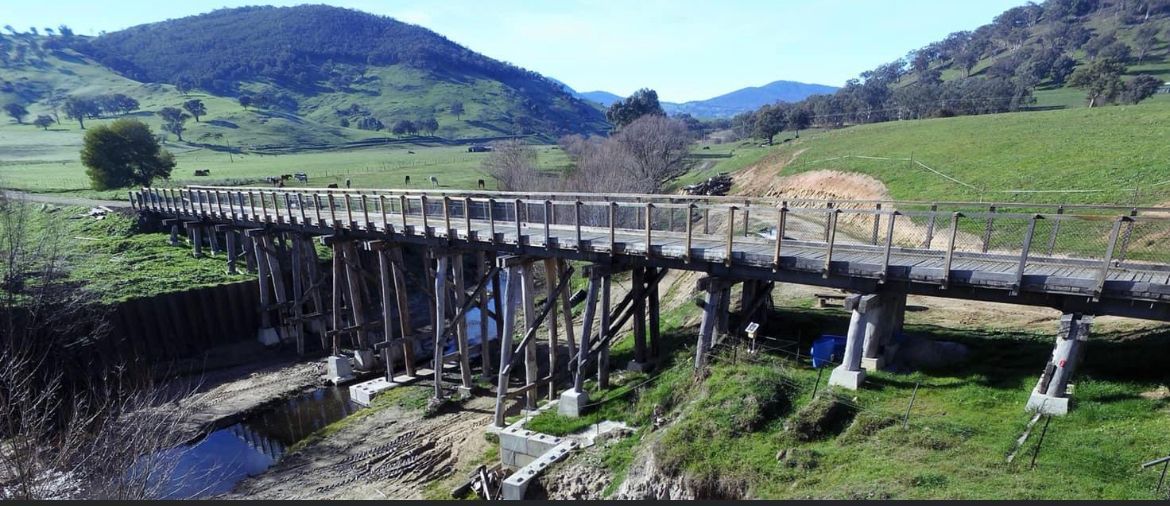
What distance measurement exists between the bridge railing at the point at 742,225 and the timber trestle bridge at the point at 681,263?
0.22ft

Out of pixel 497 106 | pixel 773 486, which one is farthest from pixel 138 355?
pixel 497 106

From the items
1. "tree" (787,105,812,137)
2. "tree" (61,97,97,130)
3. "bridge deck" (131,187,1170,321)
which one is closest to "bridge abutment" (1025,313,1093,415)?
"bridge deck" (131,187,1170,321)

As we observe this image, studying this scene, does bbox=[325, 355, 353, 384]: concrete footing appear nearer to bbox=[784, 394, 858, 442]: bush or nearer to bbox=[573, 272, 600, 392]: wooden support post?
bbox=[573, 272, 600, 392]: wooden support post

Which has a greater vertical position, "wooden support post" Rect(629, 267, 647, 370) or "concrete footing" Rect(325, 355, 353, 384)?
"wooden support post" Rect(629, 267, 647, 370)

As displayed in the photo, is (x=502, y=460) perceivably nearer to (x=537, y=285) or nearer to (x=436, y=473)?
(x=436, y=473)

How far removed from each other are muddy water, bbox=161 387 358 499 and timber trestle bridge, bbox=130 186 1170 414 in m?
1.95

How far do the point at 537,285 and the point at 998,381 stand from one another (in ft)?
67.8

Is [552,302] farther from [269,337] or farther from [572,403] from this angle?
[269,337]

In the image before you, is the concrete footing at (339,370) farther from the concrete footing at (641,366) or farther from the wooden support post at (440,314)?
the concrete footing at (641,366)

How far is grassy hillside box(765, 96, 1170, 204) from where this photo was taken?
21.0m

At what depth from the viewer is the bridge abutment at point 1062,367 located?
8.43 m

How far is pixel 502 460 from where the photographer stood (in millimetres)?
12406

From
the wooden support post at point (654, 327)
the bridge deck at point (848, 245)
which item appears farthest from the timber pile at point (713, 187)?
the wooden support post at point (654, 327)

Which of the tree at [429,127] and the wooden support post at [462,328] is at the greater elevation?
the tree at [429,127]
